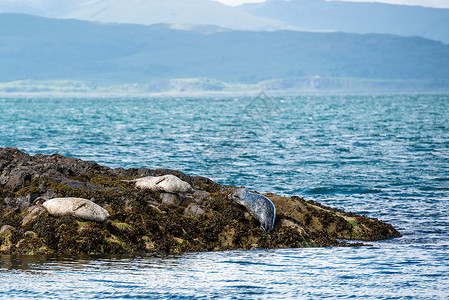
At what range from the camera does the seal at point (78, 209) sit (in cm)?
1574

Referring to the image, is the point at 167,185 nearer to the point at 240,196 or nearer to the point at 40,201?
the point at 240,196

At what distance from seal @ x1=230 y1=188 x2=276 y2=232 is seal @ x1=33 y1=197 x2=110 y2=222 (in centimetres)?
398

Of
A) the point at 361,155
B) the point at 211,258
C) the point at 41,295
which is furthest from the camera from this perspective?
the point at 361,155

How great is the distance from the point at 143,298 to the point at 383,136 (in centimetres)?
4650

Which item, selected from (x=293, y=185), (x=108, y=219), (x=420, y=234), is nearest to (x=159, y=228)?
(x=108, y=219)

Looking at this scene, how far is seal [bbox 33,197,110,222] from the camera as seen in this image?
620 inches

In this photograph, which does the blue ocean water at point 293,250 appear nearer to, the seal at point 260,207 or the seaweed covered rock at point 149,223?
the seaweed covered rock at point 149,223

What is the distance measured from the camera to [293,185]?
27672mm

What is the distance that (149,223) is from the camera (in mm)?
16094

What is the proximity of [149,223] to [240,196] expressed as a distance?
3.05m

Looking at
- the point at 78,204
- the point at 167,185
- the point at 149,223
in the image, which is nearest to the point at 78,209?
the point at 78,204

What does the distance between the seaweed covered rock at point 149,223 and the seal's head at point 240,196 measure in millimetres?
176

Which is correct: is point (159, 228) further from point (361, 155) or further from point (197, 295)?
point (361, 155)

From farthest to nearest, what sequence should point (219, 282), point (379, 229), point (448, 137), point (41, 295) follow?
point (448, 137), point (379, 229), point (219, 282), point (41, 295)
